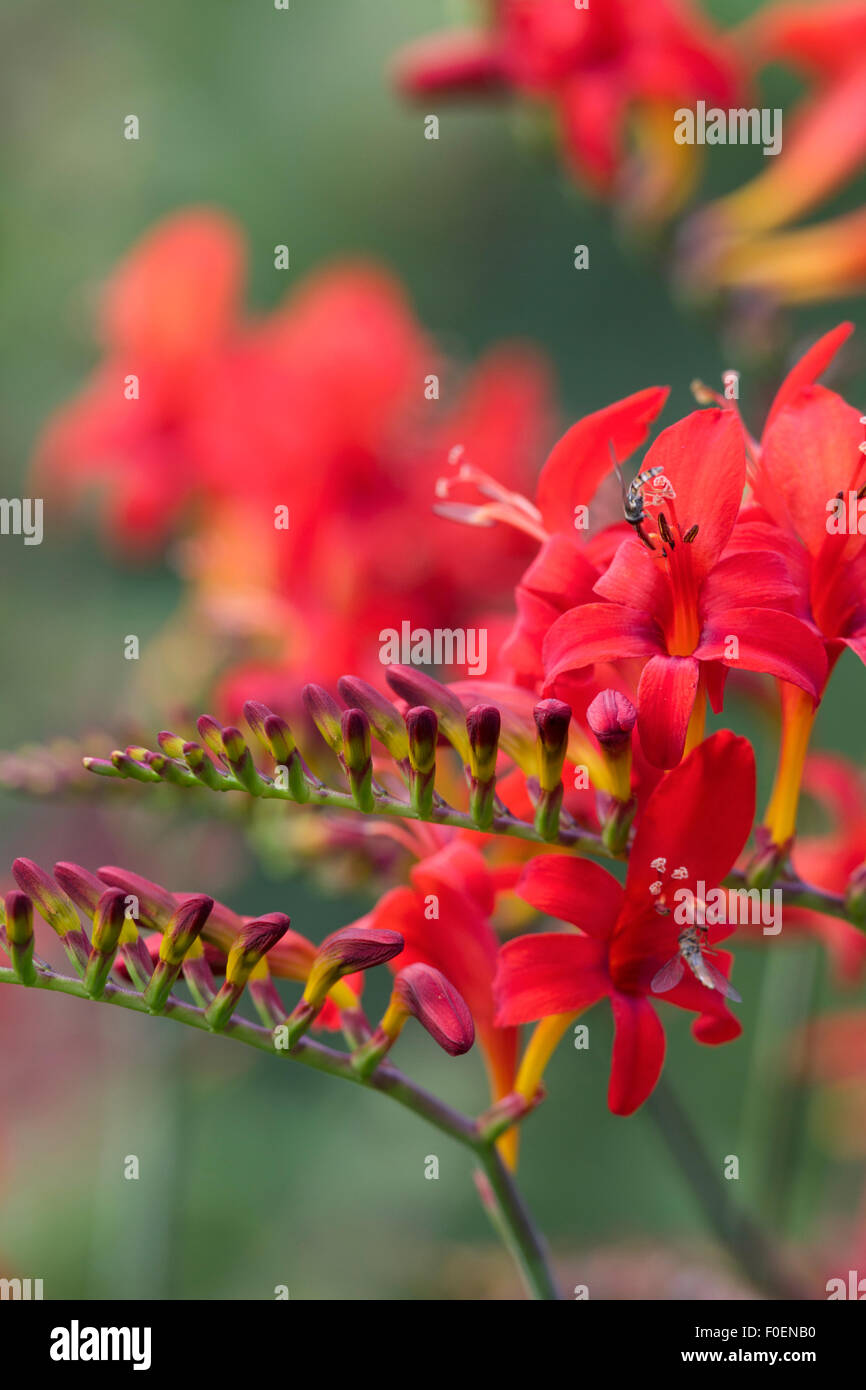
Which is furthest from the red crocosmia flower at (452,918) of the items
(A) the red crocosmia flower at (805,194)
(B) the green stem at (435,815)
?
(A) the red crocosmia flower at (805,194)

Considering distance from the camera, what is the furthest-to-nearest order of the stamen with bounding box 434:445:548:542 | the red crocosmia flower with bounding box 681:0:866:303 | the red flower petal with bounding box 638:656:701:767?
1. the red crocosmia flower with bounding box 681:0:866:303
2. the stamen with bounding box 434:445:548:542
3. the red flower petal with bounding box 638:656:701:767

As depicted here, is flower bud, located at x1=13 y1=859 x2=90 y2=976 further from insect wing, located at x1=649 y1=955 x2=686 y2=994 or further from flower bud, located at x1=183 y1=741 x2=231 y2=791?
insect wing, located at x1=649 y1=955 x2=686 y2=994

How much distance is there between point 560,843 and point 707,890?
57 mm

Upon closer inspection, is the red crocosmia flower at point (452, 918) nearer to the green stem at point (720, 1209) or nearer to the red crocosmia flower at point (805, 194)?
the green stem at point (720, 1209)

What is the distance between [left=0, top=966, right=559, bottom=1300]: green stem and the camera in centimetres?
50

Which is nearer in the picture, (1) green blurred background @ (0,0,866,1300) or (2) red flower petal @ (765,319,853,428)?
(2) red flower petal @ (765,319,853,428)

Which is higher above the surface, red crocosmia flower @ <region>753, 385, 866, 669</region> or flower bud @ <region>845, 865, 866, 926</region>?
red crocosmia flower @ <region>753, 385, 866, 669</region>

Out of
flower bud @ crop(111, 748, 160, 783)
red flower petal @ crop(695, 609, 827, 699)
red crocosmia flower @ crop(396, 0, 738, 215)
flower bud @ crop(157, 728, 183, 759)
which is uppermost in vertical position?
red crocosmia flower @ crop(396, 0, 738, 215)

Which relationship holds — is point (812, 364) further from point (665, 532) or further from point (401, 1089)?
point (401, 1089)

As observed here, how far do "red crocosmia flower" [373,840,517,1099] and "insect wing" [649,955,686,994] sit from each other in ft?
0.27

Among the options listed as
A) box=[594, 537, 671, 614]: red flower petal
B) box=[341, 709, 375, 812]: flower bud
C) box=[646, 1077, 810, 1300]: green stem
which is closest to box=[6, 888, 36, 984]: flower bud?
box=[341, 709, 375, 812]: flower bud

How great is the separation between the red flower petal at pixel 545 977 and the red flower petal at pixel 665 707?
0.25ft

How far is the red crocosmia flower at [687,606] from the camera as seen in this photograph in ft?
1.57

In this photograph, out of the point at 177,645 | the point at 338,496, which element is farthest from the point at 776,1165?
the point at 177,645
